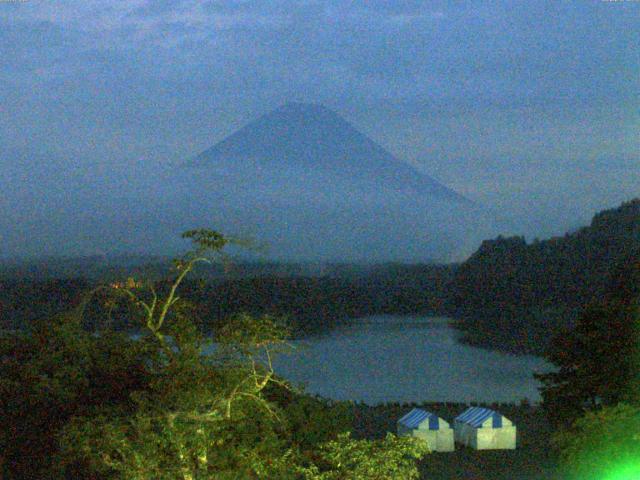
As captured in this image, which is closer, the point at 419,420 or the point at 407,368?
the point at 419,420

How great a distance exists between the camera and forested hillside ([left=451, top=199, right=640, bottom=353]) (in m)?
43.6

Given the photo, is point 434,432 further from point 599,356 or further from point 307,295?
point 307,295

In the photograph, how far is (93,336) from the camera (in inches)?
377

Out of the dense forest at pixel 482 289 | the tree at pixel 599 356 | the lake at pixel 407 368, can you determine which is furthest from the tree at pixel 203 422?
the dense forest at pixel 482 289

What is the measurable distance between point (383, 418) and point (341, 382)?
9602mm

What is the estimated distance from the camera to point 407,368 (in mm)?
31422

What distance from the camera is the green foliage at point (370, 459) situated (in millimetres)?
7527

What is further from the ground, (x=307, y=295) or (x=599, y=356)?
(x=599, y=356)

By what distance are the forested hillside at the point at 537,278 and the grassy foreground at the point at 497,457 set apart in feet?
77.9

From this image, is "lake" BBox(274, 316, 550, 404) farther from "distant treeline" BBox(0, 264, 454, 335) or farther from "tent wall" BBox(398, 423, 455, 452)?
"tent wall" BBox(398, 423, 455, 452)

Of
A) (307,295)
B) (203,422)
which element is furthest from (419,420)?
(307,295)

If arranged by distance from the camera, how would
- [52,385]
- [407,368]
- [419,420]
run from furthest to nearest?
[407,368] → [419,420] → [52,385]

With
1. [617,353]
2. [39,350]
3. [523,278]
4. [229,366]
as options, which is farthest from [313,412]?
[523,278]

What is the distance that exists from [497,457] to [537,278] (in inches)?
1386
